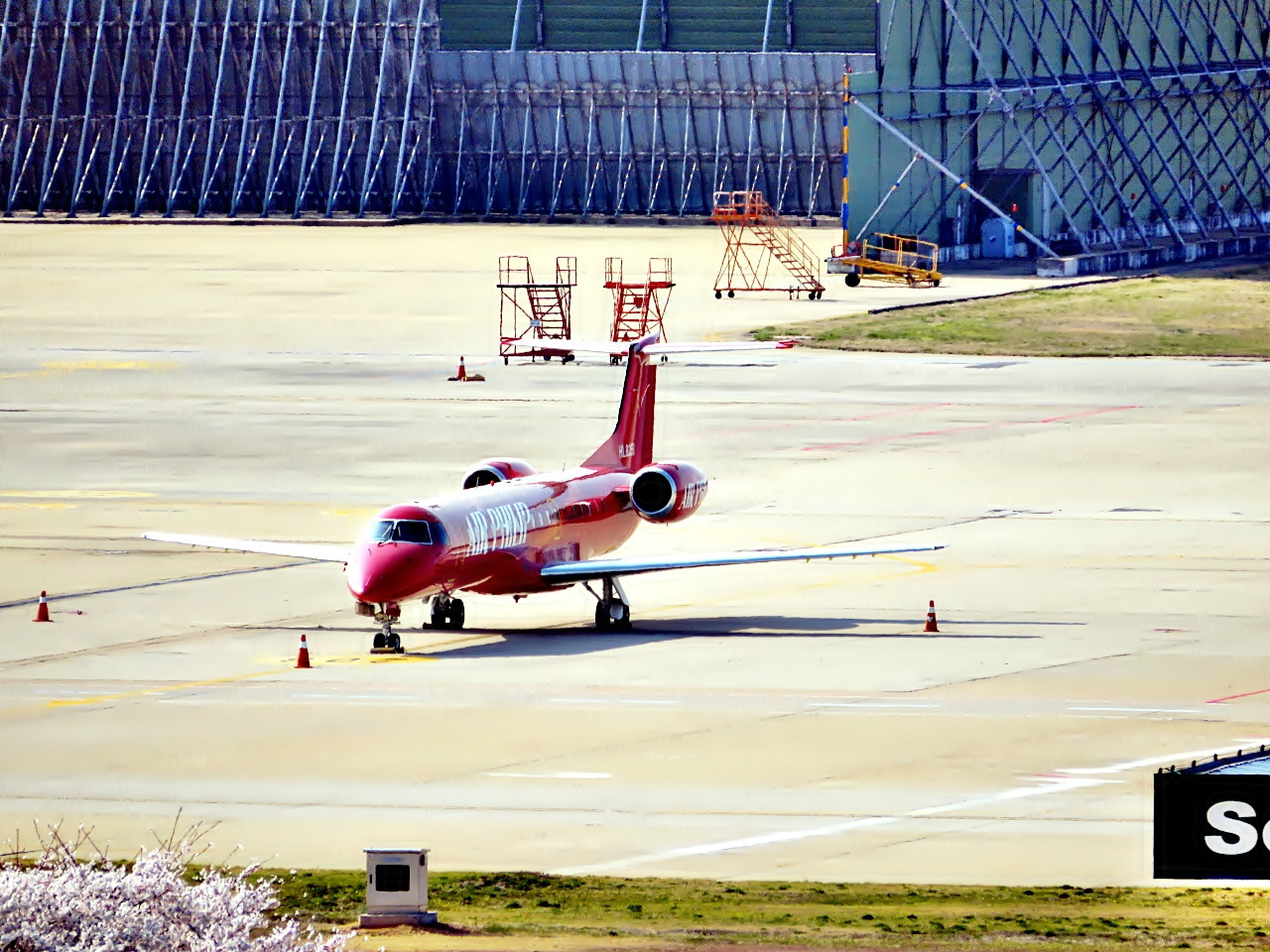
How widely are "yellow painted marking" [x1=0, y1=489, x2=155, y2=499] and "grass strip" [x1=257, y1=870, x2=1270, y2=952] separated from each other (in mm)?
29075

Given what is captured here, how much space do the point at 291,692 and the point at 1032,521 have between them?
1986 centimetres

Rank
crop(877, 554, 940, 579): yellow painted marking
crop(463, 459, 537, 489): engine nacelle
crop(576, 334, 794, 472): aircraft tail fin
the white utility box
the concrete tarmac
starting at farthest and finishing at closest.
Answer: crop(877, 554, 940, 579): yellow painted marking → crop(576, 334, 794, 472): aircraft tail fin → crop(463, 459, 537, 489): engine nacelle → the concrete tarmac → the white utility box

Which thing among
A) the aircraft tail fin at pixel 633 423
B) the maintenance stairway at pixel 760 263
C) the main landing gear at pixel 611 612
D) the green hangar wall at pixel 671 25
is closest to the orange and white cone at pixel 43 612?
the main landing gear at pixel 611 612

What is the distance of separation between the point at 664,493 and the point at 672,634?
8.28ft

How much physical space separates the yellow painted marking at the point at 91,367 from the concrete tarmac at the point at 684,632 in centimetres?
25

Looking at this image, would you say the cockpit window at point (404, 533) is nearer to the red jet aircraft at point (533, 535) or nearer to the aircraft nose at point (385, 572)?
the red jet aircraft at point (533, 535)

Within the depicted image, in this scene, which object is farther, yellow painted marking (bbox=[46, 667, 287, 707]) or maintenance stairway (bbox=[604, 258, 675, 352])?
maintenance stairway (bbox=[604, 258, 675, 352])

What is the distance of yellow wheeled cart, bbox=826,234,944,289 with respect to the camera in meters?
105

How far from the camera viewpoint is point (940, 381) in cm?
7375

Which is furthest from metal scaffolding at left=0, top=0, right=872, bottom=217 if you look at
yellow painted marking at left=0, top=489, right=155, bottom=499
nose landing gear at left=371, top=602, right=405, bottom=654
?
nose landing gear at left=371, top=602, right=405, bottom=654

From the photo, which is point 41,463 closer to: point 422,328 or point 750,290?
point 422,328

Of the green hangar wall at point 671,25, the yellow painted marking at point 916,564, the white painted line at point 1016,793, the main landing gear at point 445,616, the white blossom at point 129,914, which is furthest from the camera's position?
the green hangar wall at point 671,25

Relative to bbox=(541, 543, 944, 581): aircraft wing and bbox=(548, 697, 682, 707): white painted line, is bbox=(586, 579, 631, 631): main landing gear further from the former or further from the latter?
bbox=(548, 697, 682, 707): white painted line

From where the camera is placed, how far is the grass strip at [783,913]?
1988cm
